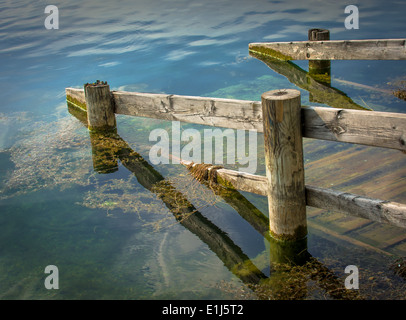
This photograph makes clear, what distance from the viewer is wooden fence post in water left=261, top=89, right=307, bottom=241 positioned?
440 cm

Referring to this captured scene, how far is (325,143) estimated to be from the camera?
283 inches

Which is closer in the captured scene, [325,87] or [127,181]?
[127,181]

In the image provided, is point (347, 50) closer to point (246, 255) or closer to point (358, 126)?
point (358, 126)

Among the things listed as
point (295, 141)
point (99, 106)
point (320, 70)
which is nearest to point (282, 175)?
point (295, 141)

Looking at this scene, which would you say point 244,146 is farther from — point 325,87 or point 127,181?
point 325,87

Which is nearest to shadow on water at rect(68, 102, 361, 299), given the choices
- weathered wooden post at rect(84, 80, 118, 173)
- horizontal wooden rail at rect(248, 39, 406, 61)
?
weathered wooden post at rect(84, 80, 118, 173)

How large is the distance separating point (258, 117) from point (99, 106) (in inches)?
140

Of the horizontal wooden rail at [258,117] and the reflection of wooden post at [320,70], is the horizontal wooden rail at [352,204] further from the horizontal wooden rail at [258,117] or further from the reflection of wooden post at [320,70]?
the reflection of wooden post at [320,70]

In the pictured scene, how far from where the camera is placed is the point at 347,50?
925 centimetres

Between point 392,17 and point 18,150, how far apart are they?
13373mm

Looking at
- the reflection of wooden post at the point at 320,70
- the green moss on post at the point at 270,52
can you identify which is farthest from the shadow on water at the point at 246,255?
the green moss on post at the point at 270,52

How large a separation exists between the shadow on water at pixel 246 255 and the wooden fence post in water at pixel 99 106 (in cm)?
120

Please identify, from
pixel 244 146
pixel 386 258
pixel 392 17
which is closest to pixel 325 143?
pixel 244 146
